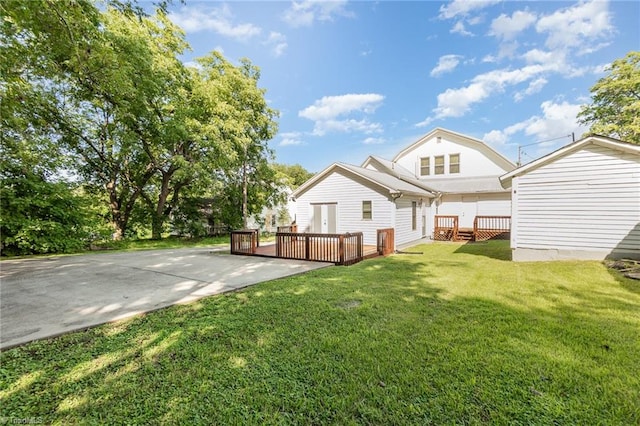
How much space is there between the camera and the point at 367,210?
494 inches

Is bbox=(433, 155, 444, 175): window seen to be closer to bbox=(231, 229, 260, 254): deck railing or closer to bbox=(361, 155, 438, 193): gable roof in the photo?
bbox=(361, 155, 438, 193): gable roof

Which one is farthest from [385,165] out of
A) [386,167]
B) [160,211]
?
[160,211]

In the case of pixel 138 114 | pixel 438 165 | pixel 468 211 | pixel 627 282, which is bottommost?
pixel 627 282

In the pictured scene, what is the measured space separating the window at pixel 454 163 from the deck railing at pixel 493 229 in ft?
15.7

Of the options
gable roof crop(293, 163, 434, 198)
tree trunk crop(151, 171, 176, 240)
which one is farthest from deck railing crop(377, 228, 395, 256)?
tree trunk crop(151, 171, 176, 240)

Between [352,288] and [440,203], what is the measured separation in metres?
13.7

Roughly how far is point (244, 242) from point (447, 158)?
15.4 meters

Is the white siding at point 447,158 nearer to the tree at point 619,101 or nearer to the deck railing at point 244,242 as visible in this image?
the tree at point 619,101

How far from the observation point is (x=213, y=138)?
1661cm

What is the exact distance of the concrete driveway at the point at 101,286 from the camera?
388 centimetres

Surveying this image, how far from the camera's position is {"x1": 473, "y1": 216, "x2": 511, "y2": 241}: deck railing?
46.9ft

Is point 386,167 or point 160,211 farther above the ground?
point 386,167

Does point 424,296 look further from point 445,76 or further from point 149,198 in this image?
point 149,198

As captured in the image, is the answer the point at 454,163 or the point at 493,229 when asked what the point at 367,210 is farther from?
the point at 454,163
